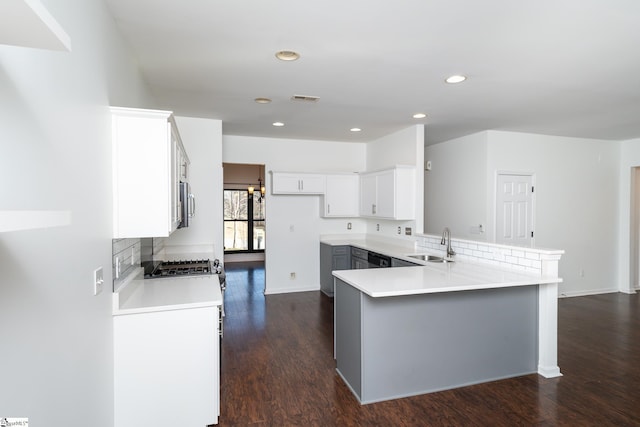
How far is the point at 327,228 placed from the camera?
6148mm

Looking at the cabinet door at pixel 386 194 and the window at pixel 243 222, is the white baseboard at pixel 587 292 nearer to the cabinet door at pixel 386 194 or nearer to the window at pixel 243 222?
the cabinet door at pixel 386 194

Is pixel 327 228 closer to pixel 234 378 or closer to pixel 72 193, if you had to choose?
pixel 234 378

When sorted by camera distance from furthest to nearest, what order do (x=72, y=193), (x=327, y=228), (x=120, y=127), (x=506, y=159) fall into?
(x=327, y=228) → (x=506, y=159) → (x=120, y=127) → (x=72, y=193)

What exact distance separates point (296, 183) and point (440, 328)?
346cm

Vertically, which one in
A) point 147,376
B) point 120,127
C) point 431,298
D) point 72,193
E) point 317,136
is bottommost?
point 147,376

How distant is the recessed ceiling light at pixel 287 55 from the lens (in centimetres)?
260

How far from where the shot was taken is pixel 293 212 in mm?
5965

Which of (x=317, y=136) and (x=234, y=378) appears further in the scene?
(x=317, y=136)

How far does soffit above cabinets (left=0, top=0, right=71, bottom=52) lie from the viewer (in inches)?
21.8

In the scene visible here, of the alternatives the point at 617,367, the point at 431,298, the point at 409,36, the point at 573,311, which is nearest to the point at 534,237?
the point at 573,311

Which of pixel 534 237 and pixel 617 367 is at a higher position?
pixel 534 237

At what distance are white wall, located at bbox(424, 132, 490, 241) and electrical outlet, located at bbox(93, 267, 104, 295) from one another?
15.7ft

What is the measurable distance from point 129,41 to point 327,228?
4236 millimetres

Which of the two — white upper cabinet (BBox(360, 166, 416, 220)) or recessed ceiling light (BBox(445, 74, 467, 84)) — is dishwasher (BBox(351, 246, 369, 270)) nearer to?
white upper cabinet (BBox(360, 166, 416, 220))
